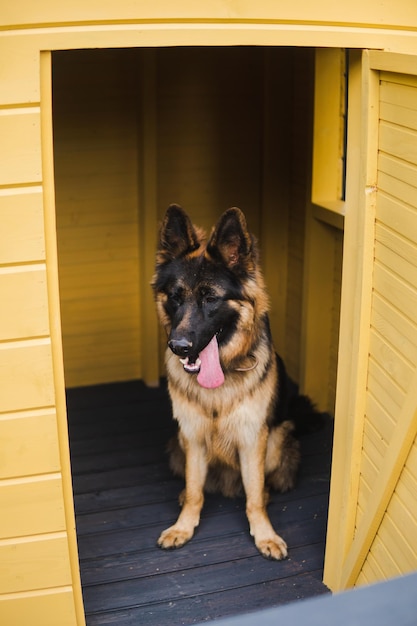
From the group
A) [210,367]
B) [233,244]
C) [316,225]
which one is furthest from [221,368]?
[316,225]

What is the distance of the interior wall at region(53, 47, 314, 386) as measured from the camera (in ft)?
17.8

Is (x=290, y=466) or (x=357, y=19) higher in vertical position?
(x=357, y=19)

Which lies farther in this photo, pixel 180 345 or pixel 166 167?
pixel 166 167

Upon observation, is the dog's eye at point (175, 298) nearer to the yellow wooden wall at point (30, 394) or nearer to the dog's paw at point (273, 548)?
the yellow wooden wall at point (30, 394)

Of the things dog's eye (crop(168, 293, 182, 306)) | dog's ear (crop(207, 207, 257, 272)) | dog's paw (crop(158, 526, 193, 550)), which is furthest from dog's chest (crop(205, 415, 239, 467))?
dog's ear (crop(207, 207, 257, 272))

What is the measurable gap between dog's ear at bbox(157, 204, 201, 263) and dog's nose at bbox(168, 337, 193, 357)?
442 millimetres

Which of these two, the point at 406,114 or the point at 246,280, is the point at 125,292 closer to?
the point at 246,280

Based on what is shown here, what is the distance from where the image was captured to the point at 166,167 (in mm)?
5703

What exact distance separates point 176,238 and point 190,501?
139 cm

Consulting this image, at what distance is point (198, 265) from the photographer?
3.70 metres

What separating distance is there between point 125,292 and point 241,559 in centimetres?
252

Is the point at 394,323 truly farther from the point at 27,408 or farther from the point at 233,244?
the point at 27,408

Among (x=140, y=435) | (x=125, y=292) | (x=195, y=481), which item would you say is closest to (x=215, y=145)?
(x=125, y=292)

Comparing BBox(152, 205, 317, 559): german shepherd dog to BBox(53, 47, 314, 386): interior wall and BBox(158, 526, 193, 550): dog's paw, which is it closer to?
BBox(158, 526, 193, 550): dog's paw
